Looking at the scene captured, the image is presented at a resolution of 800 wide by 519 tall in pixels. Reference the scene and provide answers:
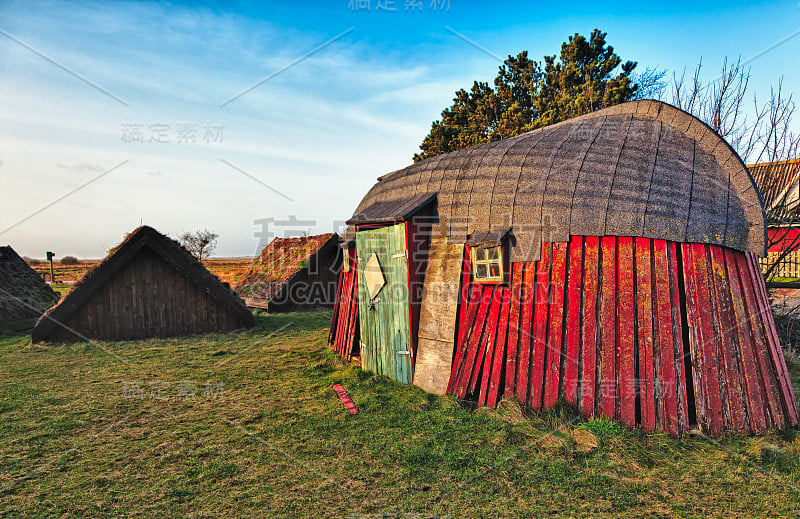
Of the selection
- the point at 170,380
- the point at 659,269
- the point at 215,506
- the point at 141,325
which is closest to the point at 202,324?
the point at 141,325

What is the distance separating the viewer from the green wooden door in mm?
6875

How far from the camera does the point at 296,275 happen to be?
1670cm

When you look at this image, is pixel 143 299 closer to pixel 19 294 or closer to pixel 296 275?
pixel 19 294

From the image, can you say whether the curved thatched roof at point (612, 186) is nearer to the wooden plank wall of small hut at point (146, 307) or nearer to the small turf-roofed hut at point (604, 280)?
the small turf-roofed hut at point (604, 280)

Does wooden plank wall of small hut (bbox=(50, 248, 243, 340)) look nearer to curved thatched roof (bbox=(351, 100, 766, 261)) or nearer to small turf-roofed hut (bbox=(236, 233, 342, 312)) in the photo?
small turf-roofed hut (bbox=(236, 233, 342, 312))

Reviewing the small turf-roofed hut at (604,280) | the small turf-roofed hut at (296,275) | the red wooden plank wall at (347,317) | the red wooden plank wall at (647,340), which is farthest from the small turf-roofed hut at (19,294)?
the red wooden plank wall at (647,340)

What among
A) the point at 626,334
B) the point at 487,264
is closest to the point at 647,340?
the point at 626,334

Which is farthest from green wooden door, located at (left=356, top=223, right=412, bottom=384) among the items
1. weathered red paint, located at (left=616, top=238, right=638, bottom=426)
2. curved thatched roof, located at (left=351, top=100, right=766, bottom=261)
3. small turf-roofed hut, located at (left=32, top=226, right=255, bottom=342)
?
small turf-roofed hut, located at (left=32, top=226, right=255, bottom=342)

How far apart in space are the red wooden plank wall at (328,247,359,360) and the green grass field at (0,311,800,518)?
1.88 meters

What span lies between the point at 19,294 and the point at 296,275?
8.88 meters

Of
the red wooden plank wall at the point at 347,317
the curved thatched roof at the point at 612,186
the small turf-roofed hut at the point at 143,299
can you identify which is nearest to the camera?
the curved thatched roof at the point at 612,186

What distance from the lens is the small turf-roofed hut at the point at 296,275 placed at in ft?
55.1

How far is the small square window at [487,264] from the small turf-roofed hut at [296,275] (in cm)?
1132

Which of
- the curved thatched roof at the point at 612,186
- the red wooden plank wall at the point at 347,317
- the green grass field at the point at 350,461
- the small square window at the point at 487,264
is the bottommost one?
the green grass field at the point at 350,461
